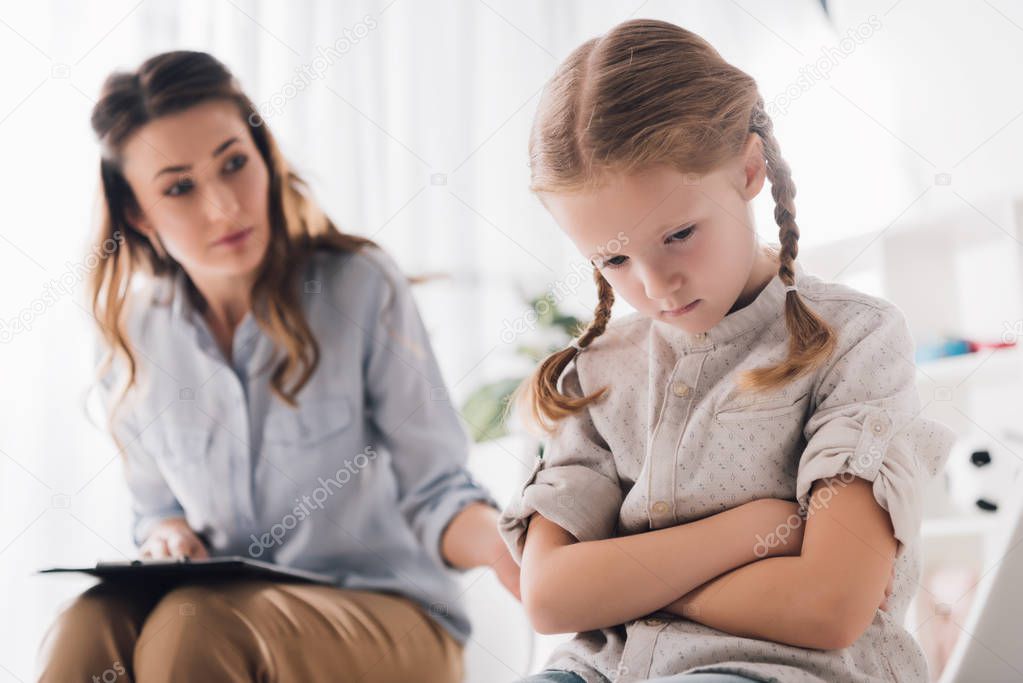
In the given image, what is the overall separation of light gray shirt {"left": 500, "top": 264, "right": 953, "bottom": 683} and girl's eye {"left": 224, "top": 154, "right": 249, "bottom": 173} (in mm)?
780

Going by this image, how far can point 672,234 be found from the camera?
772mm

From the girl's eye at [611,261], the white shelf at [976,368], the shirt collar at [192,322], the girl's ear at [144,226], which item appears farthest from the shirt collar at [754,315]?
the girl's ear at [144,226]

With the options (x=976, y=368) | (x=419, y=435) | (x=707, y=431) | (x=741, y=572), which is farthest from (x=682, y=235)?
(x=976, y=368)

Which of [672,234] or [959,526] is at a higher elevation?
[672,234]

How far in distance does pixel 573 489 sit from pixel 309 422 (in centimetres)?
69

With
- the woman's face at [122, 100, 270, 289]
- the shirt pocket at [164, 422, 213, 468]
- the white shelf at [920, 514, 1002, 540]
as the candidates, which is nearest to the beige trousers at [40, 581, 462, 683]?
the shirt pocket at [164, 422, 213, 468]

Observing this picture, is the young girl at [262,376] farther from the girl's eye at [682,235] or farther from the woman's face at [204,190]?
the girl's eye at [682,235]

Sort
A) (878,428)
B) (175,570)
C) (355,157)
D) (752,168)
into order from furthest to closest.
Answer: (355,157) < (175,570) < (752,168) < (878,428)

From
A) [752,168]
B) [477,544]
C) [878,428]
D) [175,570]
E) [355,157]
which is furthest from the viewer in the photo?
[355,157]

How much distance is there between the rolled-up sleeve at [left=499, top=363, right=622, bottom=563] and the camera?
811 millimetres

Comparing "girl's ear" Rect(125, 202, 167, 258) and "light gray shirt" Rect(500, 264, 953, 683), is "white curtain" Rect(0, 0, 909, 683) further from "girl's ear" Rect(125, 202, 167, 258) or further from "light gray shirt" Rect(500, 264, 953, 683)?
"light gray shirt" Rect(500, 264, 953, 683)

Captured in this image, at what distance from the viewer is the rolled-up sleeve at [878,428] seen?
27.3 inches

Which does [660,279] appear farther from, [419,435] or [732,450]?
[419,435]

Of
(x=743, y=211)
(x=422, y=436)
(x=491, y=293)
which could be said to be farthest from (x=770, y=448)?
(x=491, y=293)
